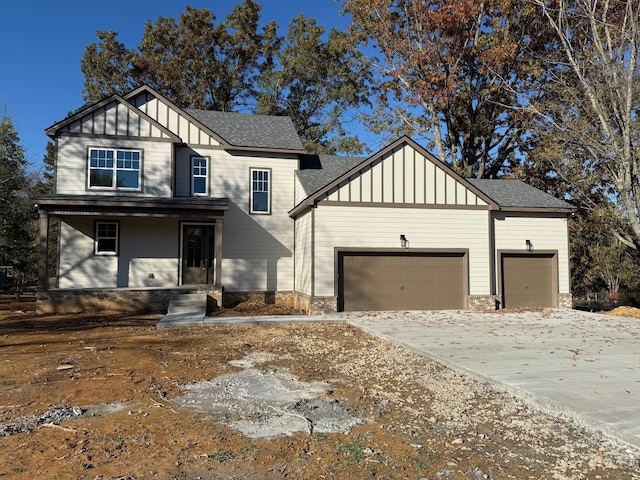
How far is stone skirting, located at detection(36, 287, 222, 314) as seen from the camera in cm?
1458

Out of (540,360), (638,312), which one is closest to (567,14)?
(638,312)

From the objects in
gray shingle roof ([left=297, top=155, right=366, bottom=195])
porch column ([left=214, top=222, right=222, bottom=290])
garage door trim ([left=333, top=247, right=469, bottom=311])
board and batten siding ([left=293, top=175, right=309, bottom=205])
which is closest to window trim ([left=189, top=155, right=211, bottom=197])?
porch column ([left=214, top=222, right=222, bottom=290])

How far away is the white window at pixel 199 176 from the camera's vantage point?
16.8 metres

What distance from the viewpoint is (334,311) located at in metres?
14.2

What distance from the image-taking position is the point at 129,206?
14.6 metres

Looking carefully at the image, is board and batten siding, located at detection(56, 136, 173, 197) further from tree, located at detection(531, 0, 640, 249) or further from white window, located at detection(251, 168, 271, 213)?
tree, located at detection(531, 0, 640, 249)

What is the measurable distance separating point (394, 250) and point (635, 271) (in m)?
19.4

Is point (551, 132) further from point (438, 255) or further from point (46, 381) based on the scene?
point (46, 381)

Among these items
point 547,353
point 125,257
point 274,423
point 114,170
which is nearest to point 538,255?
point 547,353

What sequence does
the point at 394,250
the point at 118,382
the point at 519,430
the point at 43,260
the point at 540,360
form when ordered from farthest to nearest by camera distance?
the point at 394,250 < the point at 43,260 < the point at 540,360 < the point at 118,382 < the point at 519,430

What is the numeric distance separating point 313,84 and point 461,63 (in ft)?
35.4

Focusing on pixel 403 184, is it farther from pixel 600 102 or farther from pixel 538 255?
pixel 600 102

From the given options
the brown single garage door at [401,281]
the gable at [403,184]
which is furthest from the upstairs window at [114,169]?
the brown single garage door at [401,281]

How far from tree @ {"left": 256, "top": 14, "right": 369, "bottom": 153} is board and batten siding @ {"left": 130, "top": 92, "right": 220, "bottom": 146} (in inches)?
497
